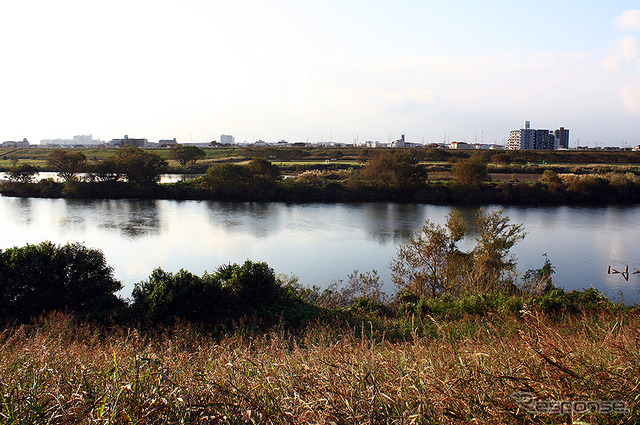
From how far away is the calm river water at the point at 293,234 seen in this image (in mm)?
17578

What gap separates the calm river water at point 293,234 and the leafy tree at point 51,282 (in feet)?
10.4

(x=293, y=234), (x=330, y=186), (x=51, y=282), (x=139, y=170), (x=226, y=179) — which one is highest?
(x=139, y=170)

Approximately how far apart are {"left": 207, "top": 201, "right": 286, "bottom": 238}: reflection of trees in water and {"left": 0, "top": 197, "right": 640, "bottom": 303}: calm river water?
67mm

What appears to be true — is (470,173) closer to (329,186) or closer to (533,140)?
(329,186)

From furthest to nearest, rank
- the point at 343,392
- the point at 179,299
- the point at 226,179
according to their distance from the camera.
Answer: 1. the point at 226,179
2. the point at 179,299
3. the point at 343,392

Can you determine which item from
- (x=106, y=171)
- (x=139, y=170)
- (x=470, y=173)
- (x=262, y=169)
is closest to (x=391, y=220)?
(x=470, y=173)

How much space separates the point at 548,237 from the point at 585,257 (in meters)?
4.24

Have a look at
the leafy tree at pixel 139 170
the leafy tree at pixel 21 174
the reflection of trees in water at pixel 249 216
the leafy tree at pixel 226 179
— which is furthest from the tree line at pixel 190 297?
the leafy tree at pixel 21 174

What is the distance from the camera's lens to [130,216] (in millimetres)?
29453

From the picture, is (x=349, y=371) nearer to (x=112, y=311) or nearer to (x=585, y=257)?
(x=112, y=311)

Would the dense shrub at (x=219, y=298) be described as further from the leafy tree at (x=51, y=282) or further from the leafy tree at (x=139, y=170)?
the leafy tree at (x=139, y=170)

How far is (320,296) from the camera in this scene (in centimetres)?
1308

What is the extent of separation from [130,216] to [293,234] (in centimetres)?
1256

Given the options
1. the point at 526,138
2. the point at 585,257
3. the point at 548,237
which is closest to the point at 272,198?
the point at 548,237
